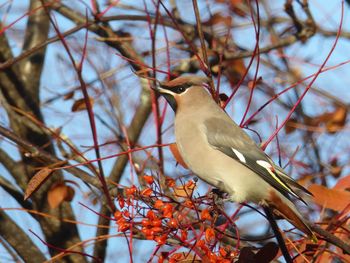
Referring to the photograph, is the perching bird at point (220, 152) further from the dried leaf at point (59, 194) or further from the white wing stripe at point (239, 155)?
the dried leaf at point (59, 194)

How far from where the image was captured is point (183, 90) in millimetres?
3254

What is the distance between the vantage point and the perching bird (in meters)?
2.87

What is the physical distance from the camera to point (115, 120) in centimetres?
449

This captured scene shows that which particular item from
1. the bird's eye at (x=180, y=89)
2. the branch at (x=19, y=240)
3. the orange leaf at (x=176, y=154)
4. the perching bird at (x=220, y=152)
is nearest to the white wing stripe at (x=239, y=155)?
the perching bird at (x=220, y=152)

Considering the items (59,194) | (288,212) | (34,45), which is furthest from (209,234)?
(34,45)

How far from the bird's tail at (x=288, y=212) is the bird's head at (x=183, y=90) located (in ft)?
2.20

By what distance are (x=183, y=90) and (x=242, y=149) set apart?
1.30ft

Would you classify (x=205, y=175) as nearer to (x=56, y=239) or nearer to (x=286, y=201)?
(x=286, y=201)

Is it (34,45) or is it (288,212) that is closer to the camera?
(288,212)

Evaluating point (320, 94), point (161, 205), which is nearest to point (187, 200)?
point (161, 205)

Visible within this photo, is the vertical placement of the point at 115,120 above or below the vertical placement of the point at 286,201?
above

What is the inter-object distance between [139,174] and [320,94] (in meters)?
1.70

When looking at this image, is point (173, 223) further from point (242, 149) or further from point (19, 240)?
point (19, 240)

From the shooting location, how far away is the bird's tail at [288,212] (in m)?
2.43
